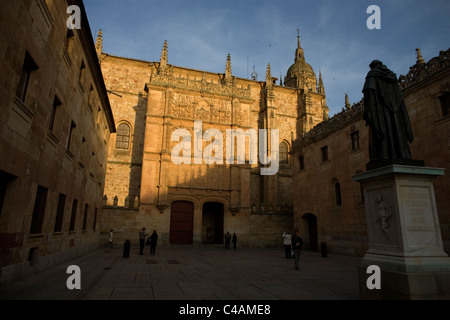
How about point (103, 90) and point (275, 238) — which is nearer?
point (103, 90)

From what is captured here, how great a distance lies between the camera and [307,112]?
37031 mm

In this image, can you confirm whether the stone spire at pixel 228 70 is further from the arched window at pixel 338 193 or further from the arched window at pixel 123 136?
the arched window at pixel 338 193

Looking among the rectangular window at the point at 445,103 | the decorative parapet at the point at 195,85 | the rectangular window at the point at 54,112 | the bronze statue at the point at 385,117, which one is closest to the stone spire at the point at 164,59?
the decorative parapet at the point at 195,85

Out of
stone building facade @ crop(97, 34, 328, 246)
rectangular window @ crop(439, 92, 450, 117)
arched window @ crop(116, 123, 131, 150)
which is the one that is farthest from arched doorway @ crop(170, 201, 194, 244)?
rectangular window @ crop(439, 92, 450, 117)

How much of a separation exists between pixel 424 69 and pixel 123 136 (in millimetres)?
27542

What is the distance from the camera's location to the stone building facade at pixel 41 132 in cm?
717

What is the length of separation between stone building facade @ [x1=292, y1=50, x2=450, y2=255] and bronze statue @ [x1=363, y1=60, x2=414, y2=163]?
8.17 metres

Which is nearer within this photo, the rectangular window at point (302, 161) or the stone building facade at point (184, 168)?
the rectangular window at point (302, 161)

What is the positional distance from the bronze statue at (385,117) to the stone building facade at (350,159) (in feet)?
26.8

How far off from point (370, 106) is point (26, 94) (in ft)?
30.4

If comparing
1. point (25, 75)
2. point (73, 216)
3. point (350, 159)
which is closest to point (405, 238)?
point (25, 75)

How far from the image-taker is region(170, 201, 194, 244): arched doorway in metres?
25.5

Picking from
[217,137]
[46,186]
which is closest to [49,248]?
[46,186]
